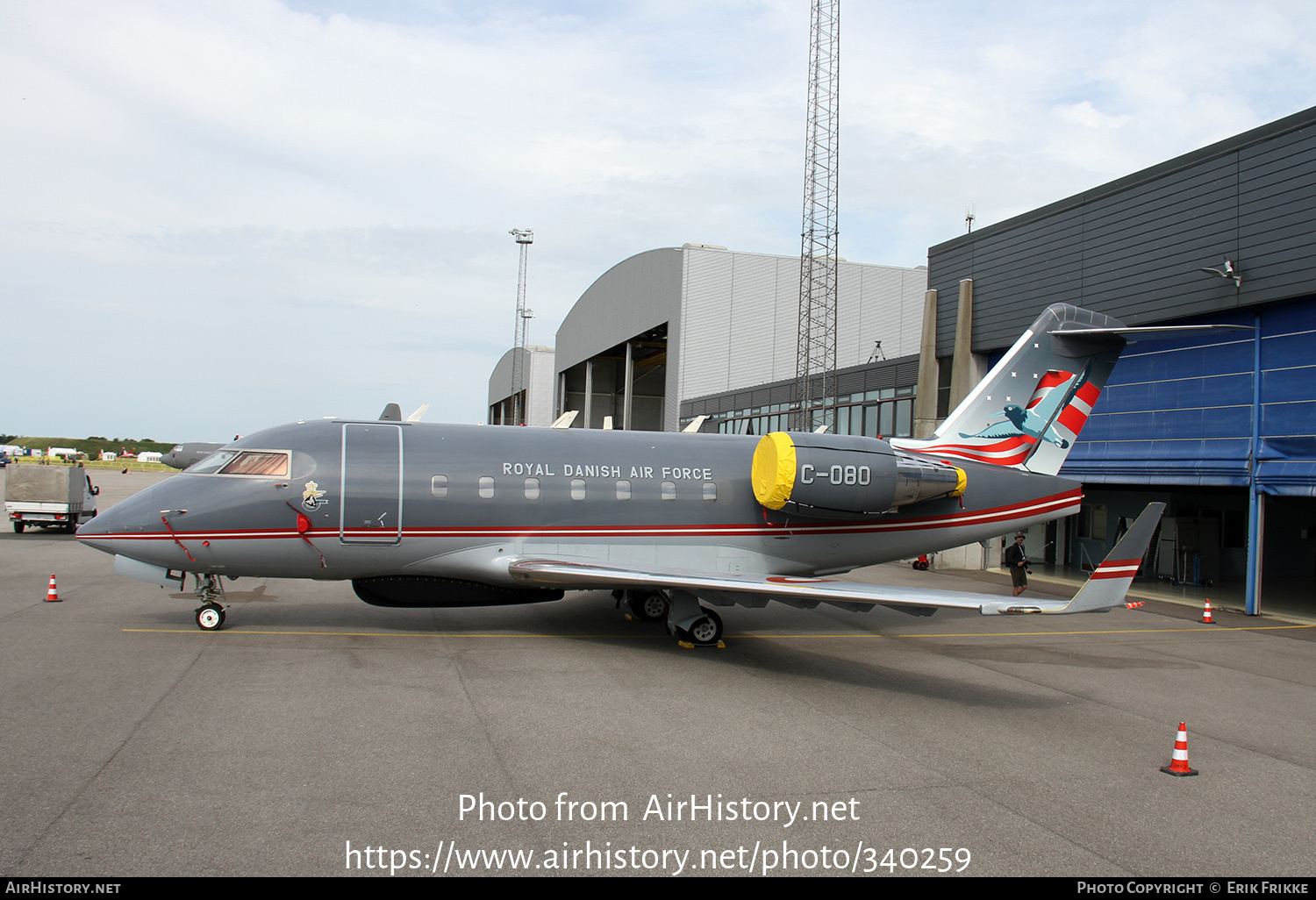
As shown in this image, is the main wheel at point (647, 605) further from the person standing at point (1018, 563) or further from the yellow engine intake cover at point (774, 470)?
the person standing at point (1018, 563)

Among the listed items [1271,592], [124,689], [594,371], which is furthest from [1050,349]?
[594,371]

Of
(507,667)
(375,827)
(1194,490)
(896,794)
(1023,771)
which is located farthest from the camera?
(1194,490)

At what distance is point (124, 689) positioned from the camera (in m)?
9.05

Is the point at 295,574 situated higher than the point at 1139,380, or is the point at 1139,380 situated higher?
the point at 1139,380

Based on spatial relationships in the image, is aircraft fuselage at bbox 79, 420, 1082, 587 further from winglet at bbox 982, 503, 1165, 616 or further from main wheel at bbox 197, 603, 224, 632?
winglet at bbox 982, 503, 1165, 616

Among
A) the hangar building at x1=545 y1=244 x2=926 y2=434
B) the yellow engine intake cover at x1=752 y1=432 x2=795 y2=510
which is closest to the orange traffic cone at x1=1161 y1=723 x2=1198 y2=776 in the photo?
the yellow engine intake cover at x1=752 y1=432 x2=795 y2=510

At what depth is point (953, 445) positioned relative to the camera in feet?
49.1

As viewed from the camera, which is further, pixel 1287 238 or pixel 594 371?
pixel 594 371

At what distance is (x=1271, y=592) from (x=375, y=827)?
84.2ft

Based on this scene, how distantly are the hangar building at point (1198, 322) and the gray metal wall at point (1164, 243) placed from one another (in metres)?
0.03

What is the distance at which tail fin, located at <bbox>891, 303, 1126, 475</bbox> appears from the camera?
594 inches

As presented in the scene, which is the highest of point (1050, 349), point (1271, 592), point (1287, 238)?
point (1287, 238)

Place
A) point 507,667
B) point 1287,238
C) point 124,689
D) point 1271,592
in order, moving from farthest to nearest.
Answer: point 1271,592
point 1287,238
point 507,667
point 124,689

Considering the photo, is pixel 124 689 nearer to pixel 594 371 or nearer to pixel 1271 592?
pixel 1271 592
